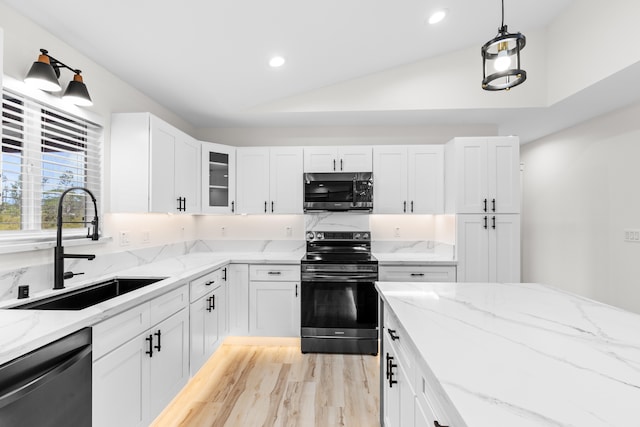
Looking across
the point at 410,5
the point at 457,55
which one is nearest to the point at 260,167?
the point at 410,5

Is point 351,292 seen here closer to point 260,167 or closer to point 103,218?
point 260,167

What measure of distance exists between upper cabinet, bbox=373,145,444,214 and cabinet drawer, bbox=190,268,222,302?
1.75 meters

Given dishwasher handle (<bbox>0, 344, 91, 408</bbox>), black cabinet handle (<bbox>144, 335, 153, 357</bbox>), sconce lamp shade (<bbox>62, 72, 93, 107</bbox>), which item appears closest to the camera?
dishwasher handle (<bbox>0, 344, 91, 408</bbox>)

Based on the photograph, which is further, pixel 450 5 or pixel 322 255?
pixel 322 255

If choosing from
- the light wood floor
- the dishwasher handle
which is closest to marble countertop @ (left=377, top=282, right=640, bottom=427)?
the light wood floor

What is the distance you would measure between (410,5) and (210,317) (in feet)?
9.44

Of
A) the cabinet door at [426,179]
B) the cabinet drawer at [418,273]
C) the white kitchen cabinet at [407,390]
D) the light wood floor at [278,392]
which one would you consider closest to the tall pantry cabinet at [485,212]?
the cabinet drawer at [418,273]

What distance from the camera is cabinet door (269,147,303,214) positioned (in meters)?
3.53

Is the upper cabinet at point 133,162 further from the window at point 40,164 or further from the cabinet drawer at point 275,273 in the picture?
the cabinet drawer at point 275,273

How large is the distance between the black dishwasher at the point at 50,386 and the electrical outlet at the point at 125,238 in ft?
4.40

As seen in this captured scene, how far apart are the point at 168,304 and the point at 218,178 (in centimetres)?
175

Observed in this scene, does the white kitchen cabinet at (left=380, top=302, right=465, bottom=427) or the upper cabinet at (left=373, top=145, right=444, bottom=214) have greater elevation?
the upper cabinet at (left=373, top=145, right=444, bottom=214)

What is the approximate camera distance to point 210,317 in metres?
2.72

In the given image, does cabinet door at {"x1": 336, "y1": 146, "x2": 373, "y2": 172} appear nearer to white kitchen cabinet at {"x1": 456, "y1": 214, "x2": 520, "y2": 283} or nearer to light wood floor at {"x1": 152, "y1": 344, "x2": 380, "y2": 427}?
white kitchen cabinet at {"x1": 456, "y1": 214, "x2": 520, "y2": 283}
